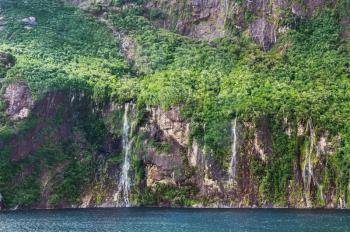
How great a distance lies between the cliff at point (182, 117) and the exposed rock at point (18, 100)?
7.9 inches

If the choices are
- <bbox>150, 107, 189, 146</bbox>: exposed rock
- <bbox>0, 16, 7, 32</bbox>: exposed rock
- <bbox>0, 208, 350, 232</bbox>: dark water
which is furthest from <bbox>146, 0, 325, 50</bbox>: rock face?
<bbox>0, 208, 350, 232</bbox>: dark water

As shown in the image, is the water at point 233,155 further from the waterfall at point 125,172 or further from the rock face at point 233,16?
the rock face at point 233,16

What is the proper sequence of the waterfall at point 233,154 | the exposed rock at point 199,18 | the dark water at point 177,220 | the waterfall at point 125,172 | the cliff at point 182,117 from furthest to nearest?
the exposed rock at point 199,18
the waterfall at point 125,172
the waterfall at point 233,154
the cliff at point 182,117
the dark water at point 177,220

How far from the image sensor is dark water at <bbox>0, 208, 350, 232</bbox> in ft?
245

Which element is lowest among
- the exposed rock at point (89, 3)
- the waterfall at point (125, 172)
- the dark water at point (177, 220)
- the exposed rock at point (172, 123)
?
the dark water at point (177, 220)

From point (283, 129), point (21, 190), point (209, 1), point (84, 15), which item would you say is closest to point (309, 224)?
point (283, 129)

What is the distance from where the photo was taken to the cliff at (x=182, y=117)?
10188cm

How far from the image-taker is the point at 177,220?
83.3 meters

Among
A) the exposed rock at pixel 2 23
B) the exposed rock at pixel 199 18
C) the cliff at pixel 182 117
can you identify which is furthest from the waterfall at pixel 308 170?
the exposed rock at pixel 2 23

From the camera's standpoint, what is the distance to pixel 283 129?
104938 mm

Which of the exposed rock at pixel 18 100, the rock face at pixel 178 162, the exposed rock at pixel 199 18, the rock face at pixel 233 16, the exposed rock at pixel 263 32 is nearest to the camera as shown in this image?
the rock face at pixel 178 162

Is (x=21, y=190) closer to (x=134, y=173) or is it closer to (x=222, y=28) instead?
(x=134, y=173)

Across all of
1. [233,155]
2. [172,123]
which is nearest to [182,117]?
[172,123]

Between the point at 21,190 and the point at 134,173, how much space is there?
17090 mm
